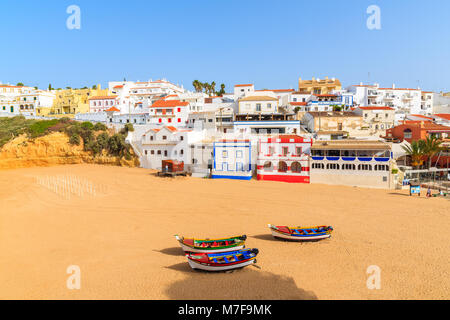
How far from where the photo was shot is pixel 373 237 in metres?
18.5

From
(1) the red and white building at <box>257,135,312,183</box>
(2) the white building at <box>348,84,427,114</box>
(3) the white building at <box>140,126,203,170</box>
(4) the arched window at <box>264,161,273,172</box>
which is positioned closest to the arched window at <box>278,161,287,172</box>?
(1) the red and white building at <box>257,135,312,183</box>

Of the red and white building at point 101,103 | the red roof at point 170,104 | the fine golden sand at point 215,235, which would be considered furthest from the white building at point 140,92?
the fine golden sand at point 215,235

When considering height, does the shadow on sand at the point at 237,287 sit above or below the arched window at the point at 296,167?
below

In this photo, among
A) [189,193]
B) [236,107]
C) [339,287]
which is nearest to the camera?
[339,287]

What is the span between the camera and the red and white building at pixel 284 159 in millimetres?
35250

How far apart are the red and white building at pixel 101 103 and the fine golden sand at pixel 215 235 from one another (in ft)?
139

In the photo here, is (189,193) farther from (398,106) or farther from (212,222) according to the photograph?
(398,106)

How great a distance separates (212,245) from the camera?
15570mm

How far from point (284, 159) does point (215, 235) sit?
1980 centimetres

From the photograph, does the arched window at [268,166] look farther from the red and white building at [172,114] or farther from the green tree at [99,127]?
the green tree at [99,127]

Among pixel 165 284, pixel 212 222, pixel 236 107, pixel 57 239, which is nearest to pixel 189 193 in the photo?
pixel 212 222

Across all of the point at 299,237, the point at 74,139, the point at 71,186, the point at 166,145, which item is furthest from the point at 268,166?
the point at 74,139
